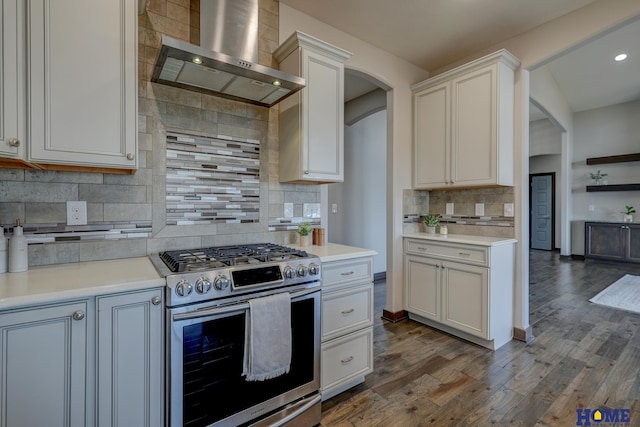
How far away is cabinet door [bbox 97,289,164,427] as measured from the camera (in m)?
1.26

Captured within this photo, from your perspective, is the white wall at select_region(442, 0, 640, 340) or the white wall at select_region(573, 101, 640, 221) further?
the white wall at select_region(573, 101, 640, 221)

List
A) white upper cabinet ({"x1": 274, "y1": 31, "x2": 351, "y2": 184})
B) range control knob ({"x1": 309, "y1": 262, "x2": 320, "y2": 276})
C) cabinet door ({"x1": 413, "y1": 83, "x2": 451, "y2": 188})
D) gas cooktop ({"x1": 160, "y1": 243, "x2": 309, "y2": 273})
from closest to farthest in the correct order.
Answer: gas cooktop ({"x1": 160, "y1": 243, "x2": 309, "y2": 273}), range control knob ({"x1": 309, "y1": 262, "x2": 320, "y2": 276}), white upper cabinet ({"x1": 274, "y1": 31, "x2": 351, "y2": 184}), cabinet door ({"x1": 413, "y1": 83, "x2": 451, "y2": 188})

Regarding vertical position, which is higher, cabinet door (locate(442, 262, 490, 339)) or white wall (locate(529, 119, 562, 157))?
white wall (locate(529, 119, 562, 157))

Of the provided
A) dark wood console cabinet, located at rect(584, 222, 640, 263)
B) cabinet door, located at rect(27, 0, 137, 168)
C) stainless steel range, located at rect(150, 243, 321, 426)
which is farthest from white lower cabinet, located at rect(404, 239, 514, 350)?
dark wood console cabinet, located at rect(584, 222, 640, 263)

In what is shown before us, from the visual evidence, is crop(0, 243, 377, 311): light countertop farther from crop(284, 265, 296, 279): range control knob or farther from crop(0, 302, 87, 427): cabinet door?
crop(284, 265, 296, 279): range control knob

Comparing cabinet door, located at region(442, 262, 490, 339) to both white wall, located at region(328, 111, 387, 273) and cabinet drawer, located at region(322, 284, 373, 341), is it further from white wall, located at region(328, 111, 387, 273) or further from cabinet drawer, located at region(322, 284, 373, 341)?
white wall, located at region(328, 111, 387, 273)

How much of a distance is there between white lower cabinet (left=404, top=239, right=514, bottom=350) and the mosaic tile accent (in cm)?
181

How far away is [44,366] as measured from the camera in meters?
1.16

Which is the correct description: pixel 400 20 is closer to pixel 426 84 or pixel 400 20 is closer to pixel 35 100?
pixel 426 84

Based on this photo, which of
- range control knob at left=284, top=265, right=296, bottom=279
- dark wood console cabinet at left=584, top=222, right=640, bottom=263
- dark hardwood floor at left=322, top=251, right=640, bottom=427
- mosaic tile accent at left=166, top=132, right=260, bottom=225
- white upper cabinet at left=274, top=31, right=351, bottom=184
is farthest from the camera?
dark wood console cabinet at left=584, top=222, right=640, bottom=263

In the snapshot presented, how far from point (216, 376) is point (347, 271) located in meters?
0.97

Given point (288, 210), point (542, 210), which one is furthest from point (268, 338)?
point (542, 210)

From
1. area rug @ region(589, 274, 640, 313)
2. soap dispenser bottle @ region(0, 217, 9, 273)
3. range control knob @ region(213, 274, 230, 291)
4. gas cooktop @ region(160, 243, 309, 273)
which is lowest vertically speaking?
area rug @ region(589, 274, 640, 313)

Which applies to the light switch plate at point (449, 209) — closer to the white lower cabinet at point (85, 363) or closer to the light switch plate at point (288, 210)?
the light switch plate at point (288, 210)
